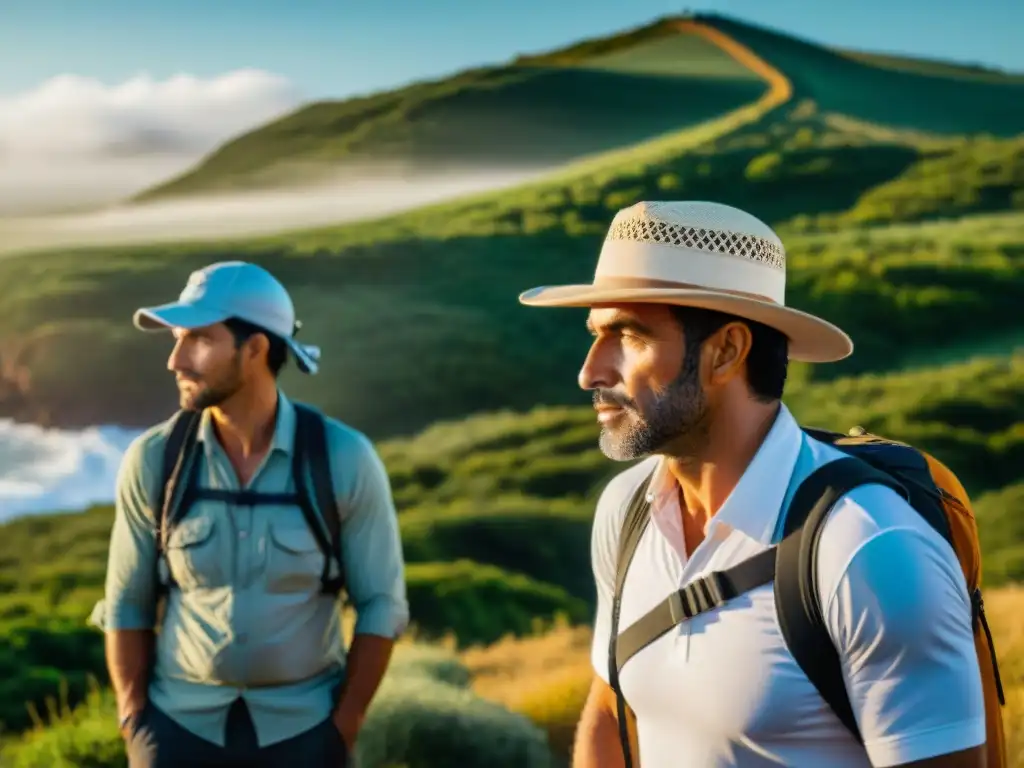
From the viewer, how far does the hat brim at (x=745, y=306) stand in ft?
6.64

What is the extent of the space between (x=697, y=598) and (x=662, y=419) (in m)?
0.31

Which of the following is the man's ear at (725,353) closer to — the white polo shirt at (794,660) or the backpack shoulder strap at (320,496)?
the white polo shirt at (794,660)

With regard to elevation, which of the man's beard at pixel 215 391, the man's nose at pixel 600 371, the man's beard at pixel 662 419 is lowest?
the man's beard at pixel 215 391

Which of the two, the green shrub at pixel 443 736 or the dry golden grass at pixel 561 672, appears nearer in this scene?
the green shrub at pixel 443 736

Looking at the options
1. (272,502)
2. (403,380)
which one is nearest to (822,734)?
(272,502)

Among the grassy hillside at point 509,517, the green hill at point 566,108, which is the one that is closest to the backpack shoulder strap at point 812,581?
the grassy hillside at point 509,517

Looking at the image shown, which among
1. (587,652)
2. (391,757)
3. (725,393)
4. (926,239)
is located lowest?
(587,652)

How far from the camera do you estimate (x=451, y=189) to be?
51.8 feet

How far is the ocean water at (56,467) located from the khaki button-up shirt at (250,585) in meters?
7.62

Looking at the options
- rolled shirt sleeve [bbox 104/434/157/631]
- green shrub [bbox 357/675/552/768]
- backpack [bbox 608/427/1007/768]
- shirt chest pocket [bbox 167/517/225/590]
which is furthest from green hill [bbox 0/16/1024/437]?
backpack [bbox 608/427/1007/768]

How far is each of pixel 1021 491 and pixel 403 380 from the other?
18.6ft

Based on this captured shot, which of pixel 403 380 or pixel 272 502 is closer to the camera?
pixel 272 502

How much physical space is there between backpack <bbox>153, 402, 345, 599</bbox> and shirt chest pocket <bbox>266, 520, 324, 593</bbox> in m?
0.02

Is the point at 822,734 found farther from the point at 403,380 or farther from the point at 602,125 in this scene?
the point at 602,125
